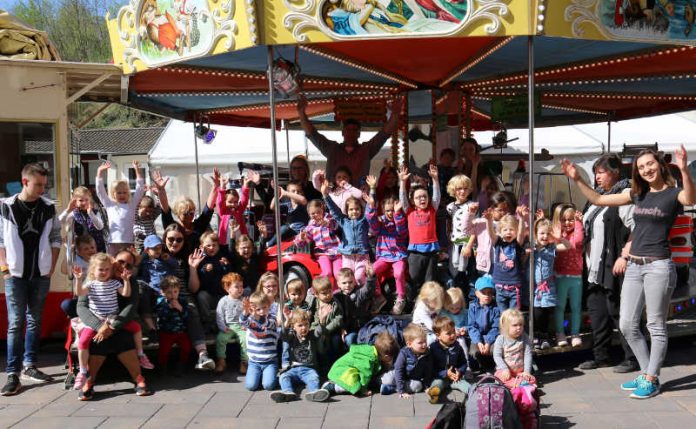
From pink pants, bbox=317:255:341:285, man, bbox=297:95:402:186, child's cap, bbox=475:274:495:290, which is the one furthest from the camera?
man, bbox=297:95:402:186

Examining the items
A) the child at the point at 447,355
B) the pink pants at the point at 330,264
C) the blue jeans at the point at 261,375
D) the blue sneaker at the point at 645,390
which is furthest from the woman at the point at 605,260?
the blue jeans at the point at 261,375

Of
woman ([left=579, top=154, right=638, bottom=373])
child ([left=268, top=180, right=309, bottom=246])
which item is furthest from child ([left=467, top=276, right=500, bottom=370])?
child ([left=268, top=180, right=309, bottom=246])

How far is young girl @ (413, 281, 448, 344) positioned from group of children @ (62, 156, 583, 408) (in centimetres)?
1

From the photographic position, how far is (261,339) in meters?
5.88

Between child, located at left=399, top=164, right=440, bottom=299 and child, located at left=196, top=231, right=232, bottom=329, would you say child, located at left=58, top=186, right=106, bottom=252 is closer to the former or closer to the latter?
child, located at left=196, top=231, right=232, bottom=329

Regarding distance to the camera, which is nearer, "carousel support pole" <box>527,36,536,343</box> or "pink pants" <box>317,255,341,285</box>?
"carousel support pole" <box>527,36,536,343</box>

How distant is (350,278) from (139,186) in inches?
92.1

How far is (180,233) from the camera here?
6.64 m

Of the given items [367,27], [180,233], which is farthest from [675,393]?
[180,233]

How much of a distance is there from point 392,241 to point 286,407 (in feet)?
6.72

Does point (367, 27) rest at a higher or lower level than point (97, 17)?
lower

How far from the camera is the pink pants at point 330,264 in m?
6.78

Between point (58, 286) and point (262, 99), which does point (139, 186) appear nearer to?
point (58, 286)

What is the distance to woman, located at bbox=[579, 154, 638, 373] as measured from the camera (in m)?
5.93
